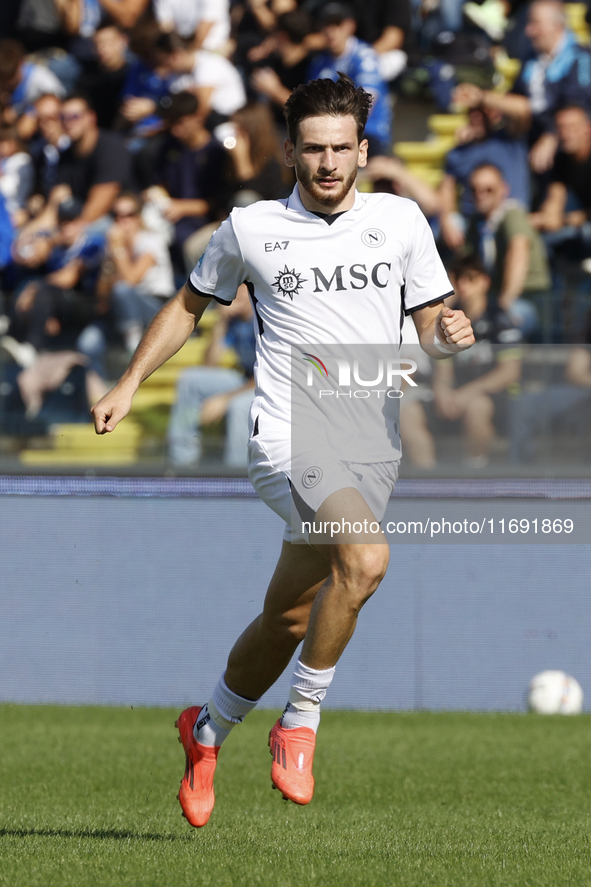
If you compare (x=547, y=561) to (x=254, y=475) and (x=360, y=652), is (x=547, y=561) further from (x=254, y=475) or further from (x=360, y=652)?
(x=254, y=475)

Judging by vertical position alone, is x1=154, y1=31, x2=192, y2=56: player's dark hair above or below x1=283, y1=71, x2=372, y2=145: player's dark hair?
above

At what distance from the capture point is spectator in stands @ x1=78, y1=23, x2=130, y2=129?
36.8ft

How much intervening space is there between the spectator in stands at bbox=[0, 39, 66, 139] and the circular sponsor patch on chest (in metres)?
7.92

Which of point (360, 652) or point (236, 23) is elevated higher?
point (236, 23)

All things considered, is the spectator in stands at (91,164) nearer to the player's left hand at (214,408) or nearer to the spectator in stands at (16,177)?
the spectator in stands at (16,177)

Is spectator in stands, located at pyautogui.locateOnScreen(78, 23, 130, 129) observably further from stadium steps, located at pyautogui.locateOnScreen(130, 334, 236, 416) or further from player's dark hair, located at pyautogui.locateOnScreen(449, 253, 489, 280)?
player's dark hair, located at pyautogui.locateOnScreen(449, 253, 489, 280)

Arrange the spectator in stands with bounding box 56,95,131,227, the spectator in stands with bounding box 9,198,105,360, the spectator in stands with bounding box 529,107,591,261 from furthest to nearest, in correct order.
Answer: the spectator in stands with bounding box 56,95,131,227 → the spectator in stands with bounding box 529,107,591,261 → the spectator in stands with bounding box 9,198,105,360

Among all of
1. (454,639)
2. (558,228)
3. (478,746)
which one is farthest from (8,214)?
(478,746)

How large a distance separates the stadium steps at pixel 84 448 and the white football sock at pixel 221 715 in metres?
4.43

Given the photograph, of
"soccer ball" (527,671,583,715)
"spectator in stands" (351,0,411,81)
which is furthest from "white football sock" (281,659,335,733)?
"spectator in stands" (351,0,411,81)

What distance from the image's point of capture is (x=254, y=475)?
3.81m

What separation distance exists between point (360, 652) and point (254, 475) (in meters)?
4.55

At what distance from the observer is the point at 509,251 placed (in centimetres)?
841

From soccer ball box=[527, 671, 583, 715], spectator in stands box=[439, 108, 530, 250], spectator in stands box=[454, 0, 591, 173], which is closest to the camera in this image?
soccer ball box=[527, 671, 583, 715]
